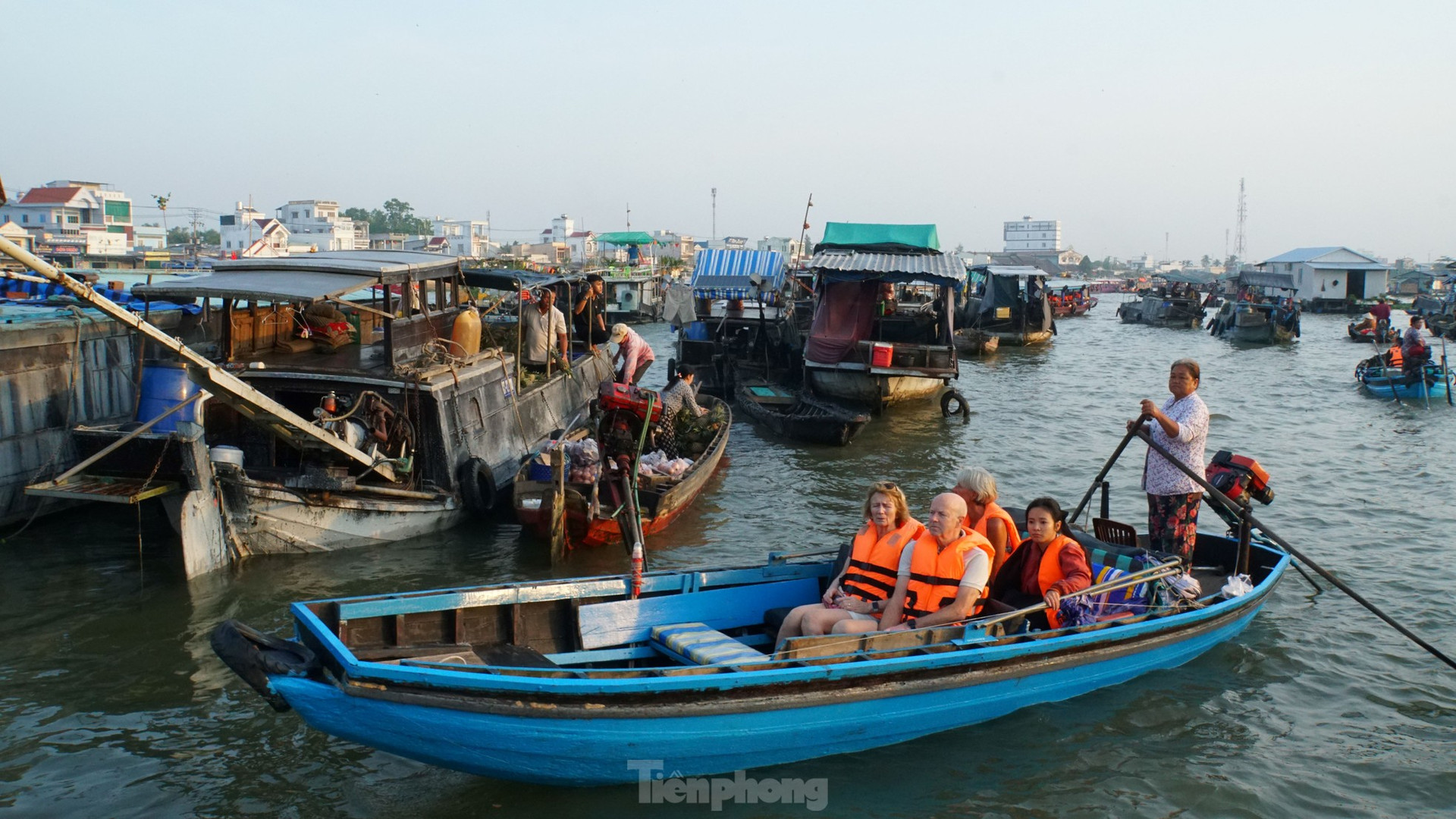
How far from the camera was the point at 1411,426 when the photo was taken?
20.0m

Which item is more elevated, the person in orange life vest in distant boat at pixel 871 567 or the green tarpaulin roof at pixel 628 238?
the green tarpaulin roof at pixel 628 238

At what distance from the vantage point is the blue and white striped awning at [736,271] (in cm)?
2581

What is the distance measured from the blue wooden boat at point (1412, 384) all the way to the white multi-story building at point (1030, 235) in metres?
128

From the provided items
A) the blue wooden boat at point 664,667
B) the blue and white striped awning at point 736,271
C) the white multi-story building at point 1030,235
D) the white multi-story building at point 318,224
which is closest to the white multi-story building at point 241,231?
the white multi-story building at point 318,224

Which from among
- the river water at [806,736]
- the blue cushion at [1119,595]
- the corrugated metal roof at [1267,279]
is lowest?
the river water at [806,736]

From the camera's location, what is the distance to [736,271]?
26734mm

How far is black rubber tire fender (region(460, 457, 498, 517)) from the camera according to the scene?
11.5 metres

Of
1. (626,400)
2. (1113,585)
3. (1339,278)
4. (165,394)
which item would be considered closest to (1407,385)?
(626,400)

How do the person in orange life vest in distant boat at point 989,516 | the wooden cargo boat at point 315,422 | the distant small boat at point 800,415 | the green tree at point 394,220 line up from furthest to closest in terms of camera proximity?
the green tree at point 394,220 < the distant small boat at point 800,415 < the wooden cargo boat at point 315,422 < the person in orange life vest in distant boat at point 989,516

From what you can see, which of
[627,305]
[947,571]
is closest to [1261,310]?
[627,305]

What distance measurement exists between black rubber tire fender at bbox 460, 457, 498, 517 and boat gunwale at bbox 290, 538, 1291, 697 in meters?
5.23

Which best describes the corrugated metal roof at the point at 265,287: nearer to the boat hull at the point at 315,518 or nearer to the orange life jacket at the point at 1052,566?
the boat hull at the point at 315,518

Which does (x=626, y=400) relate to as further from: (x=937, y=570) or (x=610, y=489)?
(x=937, y=570)

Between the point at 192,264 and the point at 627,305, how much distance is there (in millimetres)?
16520
